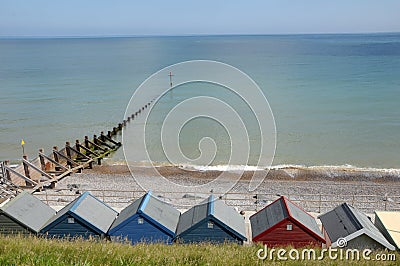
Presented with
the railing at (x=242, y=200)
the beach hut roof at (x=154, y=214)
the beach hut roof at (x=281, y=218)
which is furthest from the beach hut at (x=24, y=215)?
the beach hut roof at (x=281, y=218)

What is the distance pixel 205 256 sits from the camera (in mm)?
7020

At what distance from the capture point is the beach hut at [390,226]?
36.7ft

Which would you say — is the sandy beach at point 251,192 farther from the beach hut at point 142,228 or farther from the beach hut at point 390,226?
the beach hut at point 142,228

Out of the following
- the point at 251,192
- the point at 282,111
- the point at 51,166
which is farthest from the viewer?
the point at 282,111

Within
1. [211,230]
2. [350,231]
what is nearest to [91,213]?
[211,230]

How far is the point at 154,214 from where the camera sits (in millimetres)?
11695

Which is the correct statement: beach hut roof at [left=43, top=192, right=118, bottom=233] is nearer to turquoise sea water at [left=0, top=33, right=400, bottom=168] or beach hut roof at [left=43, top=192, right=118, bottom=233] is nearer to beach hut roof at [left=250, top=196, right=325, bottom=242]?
beach hut roof at [left=250, top=196, right=325, bottom=242]

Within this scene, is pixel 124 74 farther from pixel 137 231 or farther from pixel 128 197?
pixel 137 231

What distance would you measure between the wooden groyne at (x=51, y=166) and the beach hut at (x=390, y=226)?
557 inches

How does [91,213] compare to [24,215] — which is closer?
[24,215]

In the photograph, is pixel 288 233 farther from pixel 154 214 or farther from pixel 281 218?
pixel 154 214

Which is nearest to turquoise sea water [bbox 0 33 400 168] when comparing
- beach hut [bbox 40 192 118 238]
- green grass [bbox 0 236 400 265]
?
beach hut [bbox 40 192 118 238]

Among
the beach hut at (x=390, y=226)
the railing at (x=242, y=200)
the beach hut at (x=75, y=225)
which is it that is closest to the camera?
the beach hut at (x=390, y=226)

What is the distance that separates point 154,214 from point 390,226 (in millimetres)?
7096
